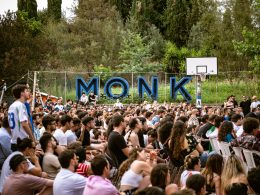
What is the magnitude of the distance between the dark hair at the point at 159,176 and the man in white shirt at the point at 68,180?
4.12ft

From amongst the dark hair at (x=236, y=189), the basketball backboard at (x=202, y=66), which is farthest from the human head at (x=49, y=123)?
the basketball backboard at (x=202, y=66)

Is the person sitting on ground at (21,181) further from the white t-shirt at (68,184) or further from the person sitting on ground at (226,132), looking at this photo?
the person sitting on ground at (226,132)

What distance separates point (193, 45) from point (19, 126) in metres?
50.0

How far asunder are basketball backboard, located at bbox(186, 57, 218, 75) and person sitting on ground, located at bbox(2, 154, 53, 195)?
31373 millimetres

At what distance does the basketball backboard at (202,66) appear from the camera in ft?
132

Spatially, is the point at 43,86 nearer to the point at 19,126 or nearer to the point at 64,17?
the point at 19,126

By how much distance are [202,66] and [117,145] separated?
2980 cm

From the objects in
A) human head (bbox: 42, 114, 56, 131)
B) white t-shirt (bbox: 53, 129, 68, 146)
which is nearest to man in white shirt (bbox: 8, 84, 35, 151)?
white t-shirt (bbox: 53, 129, 68, 146)

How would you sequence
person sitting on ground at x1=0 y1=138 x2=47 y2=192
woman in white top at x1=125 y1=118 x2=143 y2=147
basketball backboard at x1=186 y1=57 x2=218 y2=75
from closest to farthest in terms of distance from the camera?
person sitting on ground at x1=0 y1=138 x2=47 y2=192 → woman in white top at x1=125 y1=118 x2=143 y2=147 → basketball backboard at x1=186 y1=57 x2=218 y2=75

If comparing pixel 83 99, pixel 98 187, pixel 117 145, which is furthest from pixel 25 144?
pixel 83 99

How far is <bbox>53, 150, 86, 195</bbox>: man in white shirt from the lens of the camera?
9.05 metres

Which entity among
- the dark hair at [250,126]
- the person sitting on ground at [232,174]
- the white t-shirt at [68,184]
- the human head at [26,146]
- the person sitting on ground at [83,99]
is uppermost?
the dark hair at [250,126]

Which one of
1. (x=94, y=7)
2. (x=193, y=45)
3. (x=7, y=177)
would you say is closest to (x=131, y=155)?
(x=7, y=177)

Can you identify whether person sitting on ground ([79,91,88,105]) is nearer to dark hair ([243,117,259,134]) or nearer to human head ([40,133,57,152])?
human head ([40,133,57,152])
